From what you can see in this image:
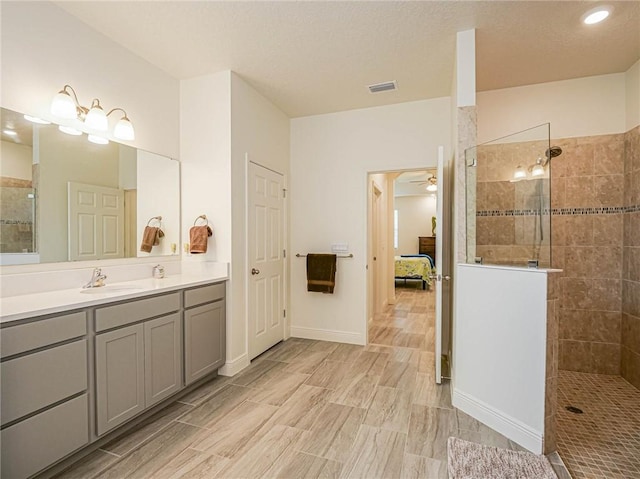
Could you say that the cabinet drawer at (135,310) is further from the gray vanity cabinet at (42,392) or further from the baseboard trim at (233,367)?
the baseboard trim at (233,367)

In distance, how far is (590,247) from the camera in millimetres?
3031

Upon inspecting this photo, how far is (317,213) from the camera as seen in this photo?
4012 millimetres

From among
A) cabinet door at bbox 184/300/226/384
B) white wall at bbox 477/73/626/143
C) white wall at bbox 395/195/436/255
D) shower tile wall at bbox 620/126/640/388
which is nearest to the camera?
cabinet door at bbox 184/300/226/384

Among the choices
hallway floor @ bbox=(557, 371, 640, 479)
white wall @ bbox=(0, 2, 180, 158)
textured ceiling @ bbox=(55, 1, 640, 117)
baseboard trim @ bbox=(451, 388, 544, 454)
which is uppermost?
textured ceiling @ bbox=(55, 1, 640, 117)

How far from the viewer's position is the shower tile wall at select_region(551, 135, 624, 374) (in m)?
2.97

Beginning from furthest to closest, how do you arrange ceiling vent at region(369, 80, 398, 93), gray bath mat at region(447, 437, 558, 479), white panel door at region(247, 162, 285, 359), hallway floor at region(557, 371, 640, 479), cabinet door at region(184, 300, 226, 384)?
white panel door at region(247, 162, 285, 359)
ceiling vent at region(369, 80, 398, 93)
cabinet door at region(184, 300, 226, 384)
hallway floor at region(557, 371, 640, 479)
gray bath mat at region(447, 437, 558, 479)

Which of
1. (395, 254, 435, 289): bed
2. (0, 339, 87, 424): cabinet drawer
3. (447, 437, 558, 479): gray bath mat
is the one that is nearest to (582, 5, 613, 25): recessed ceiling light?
(447, 437, 558, 479): gray bath mat

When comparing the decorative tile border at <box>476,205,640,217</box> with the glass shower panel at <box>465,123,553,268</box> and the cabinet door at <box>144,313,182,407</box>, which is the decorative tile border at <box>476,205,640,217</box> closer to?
the glass shower panel at <box>465,123,553,268</box>

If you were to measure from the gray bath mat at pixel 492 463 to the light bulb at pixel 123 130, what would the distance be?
3153 mm

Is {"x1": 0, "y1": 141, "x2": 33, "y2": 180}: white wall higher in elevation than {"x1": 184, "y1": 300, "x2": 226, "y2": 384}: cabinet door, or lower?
higher

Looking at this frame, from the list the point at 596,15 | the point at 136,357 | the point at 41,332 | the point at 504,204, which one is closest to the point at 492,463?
the point at 504,204

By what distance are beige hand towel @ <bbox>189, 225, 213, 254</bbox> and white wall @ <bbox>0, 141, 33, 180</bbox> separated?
1.17 metres

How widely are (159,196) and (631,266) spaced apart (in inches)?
168

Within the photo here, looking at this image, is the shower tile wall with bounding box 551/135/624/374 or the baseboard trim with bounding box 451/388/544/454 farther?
the shower tile wall with bounding box 551/135/624/374
